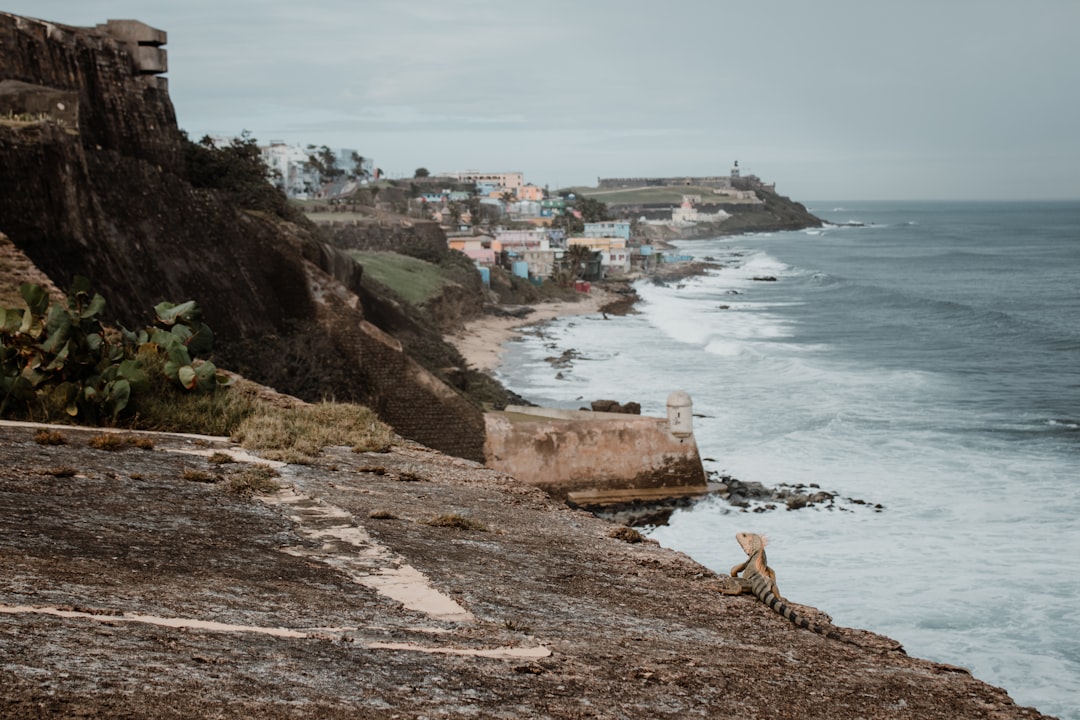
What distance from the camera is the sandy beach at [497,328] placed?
163 ft

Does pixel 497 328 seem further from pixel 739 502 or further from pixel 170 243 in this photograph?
pixel 170 243

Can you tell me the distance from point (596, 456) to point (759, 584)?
17167mm

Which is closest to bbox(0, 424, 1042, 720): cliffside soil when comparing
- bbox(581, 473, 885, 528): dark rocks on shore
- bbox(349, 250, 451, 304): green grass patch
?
bbox(581, 473, 885, 528): dark rocks on shore

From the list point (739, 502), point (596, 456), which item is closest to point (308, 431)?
point (596, 456)

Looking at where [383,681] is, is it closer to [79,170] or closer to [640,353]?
[79,170]

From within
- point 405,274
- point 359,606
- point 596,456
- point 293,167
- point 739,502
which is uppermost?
point 293,167

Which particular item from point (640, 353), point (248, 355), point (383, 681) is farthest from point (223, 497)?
point (640, 353)

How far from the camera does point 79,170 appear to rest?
19.0 m

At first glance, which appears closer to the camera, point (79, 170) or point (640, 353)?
point (79, 170)

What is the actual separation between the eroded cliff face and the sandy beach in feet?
65.4

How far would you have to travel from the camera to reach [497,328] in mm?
61031

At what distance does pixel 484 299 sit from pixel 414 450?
56037mm

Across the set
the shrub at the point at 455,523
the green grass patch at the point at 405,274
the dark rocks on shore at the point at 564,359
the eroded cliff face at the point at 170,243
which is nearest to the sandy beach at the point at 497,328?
the dark rocks on shore at the point at 564,359

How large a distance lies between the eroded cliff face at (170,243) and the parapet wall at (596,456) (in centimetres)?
89
